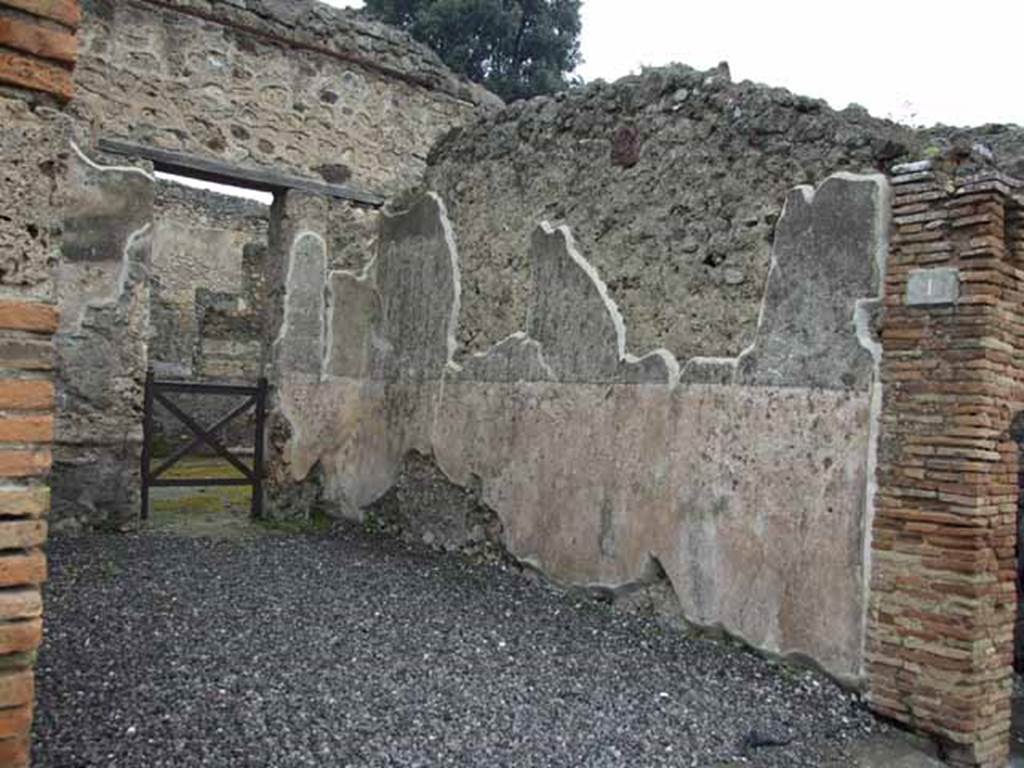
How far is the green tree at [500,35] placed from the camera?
1770 centimetres

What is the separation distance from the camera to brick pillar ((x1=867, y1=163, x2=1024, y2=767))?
3.31 metres

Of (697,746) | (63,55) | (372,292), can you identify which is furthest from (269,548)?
(63,55)

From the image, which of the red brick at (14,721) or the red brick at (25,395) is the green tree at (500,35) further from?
the red brick at (14,721)

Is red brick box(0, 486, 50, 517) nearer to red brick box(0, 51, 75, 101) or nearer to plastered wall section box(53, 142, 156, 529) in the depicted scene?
red brick box(0, 51, 75, 101)

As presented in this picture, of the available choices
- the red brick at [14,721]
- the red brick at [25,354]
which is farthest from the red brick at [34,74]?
the red brick at [14,721]

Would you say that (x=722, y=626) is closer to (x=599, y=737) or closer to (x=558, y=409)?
(x=599, y=737)

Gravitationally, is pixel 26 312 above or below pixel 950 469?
above

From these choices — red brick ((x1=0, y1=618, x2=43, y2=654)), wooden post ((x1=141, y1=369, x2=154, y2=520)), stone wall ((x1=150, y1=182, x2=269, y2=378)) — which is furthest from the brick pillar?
stone wall ((x1=150, y1=182, x2=269, y2=378))

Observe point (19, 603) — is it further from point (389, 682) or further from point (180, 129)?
point (180, 129)

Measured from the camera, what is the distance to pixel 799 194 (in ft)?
13.3

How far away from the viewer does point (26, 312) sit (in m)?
1.94

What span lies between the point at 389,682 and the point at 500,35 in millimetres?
16632

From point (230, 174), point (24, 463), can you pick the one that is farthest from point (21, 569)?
point (230, 174)

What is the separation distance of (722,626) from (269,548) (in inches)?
127
